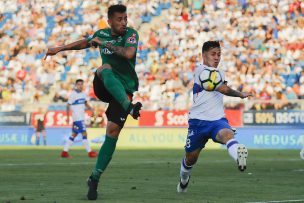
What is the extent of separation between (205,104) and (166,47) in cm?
2923

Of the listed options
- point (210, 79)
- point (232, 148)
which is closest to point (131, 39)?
point (210, 79)

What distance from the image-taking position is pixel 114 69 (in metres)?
11.0

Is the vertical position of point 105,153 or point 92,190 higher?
point 105,153

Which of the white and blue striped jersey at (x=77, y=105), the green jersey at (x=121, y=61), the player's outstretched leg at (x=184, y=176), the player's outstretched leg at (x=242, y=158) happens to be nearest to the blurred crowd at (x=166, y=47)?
the white and blue striped jersey at (x=77, y=105)

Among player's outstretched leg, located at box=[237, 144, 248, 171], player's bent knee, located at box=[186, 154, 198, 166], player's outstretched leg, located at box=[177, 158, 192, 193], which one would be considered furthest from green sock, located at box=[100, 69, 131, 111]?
player's outstretched leg, located at box=[177, 158, 192, 193]

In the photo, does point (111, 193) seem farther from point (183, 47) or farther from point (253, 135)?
point (183, 47)

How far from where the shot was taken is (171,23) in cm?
4159

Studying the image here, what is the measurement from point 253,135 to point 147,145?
5125 millimetres

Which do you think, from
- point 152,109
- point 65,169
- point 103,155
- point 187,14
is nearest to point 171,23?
point 187,14

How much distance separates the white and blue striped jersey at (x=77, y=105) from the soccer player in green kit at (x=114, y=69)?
55.3 feet

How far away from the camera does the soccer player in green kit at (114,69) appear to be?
10711 millimetres

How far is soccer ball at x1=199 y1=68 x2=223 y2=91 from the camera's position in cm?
1130

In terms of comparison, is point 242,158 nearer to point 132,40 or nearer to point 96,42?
point 132,40

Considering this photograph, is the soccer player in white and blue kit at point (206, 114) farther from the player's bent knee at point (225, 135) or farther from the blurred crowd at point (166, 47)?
the blurred crowd at point (166, 47)
